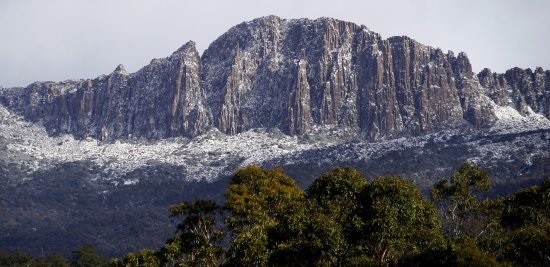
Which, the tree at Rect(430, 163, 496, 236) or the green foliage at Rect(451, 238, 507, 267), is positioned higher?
the tree at Rect(430, 163, 496, 236)

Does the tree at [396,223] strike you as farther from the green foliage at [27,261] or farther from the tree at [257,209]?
the green foliage at [27,261]

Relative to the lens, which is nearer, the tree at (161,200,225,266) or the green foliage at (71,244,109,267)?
the tree at (161,200,225,266)

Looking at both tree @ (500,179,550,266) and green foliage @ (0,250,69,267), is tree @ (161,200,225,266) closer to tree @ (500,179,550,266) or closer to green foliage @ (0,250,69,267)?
tree @ (500,179,550,266)

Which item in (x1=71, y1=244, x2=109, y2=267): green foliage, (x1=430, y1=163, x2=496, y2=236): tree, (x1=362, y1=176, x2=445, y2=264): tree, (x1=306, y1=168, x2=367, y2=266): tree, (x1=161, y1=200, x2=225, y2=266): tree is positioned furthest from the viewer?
(x1=71, y1=244, x2=109, y2=267): green foliage

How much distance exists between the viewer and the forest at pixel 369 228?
2527 inches

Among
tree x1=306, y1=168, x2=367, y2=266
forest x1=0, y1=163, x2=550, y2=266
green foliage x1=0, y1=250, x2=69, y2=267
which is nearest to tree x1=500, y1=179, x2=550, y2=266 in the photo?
forest x1=0, y1=163, x2=550, y2=266

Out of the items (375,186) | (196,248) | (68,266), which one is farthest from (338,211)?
(68,266)

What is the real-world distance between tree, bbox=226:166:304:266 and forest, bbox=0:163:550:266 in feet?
0.38

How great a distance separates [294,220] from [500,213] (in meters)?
27.3

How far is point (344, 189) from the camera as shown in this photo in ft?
250

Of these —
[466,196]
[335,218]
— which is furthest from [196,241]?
[466,196]

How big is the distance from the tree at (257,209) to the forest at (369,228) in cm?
12

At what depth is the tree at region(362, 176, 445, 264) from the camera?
64438 millimetres

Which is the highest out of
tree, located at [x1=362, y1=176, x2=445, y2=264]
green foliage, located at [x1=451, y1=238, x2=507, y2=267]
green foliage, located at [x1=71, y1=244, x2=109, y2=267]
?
tree, located at [x1=362, y1=176, x2=445, y2=264]
